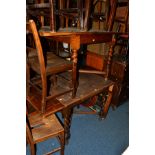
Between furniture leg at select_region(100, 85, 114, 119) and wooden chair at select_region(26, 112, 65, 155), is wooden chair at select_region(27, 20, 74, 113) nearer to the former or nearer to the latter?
Result: wooden chair at select_region(26, 112, 65, 155)

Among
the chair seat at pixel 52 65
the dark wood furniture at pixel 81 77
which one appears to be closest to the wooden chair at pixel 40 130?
the dark wood furniture at pixel 81 77

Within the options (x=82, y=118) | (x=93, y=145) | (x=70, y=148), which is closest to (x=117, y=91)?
(x=82, y=118)

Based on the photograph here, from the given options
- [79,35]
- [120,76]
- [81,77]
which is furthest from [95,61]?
[79,35]

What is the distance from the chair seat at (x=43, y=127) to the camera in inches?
57.1

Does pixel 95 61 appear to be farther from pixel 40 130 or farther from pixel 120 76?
pixel 40 130

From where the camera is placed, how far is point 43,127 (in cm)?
154

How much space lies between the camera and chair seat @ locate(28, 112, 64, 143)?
1450 millimetres

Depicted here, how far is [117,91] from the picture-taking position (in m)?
2.44

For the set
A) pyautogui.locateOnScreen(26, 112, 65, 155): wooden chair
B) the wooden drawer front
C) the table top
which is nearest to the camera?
the table top

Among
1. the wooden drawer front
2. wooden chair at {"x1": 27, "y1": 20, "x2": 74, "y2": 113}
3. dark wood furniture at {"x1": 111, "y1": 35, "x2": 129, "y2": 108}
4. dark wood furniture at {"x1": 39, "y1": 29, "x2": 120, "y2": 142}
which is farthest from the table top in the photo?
the wooden drawer front

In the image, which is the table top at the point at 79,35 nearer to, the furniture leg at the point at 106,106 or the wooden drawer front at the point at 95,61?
the furniture leg at the point at 106,106

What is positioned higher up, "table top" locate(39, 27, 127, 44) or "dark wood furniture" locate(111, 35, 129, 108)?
"table top" locate(39, 27, 127, 44)
